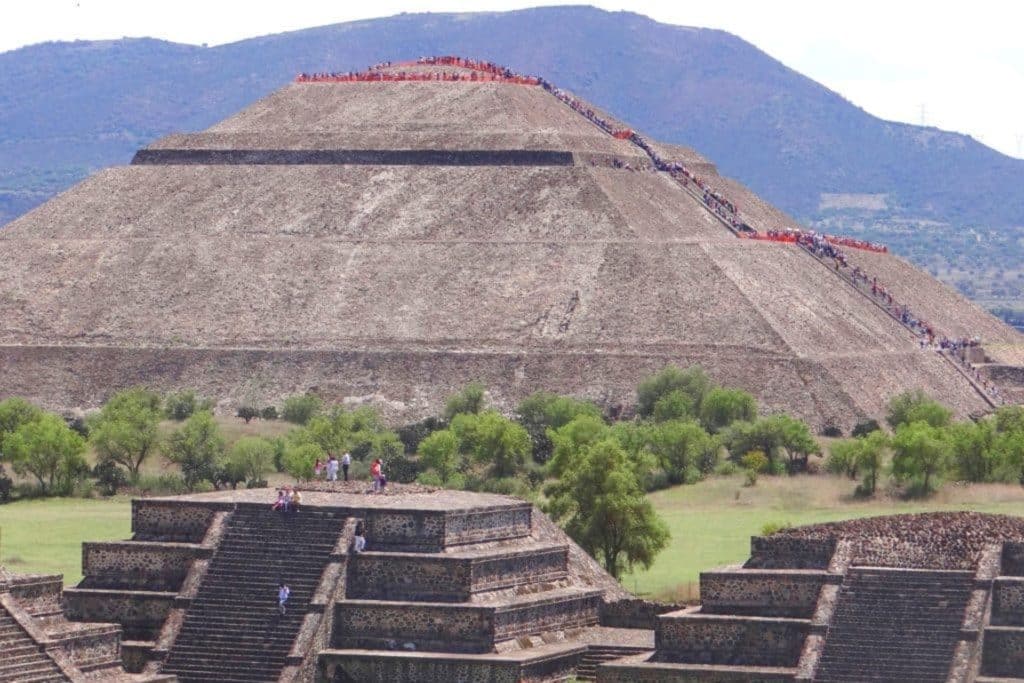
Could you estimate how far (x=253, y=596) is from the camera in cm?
5656

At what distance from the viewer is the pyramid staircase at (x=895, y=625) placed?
51594mm

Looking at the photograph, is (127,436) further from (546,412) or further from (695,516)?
(695,516)

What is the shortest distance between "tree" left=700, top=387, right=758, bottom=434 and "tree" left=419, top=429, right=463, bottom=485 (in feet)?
46.7

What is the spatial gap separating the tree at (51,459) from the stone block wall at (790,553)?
42.9m

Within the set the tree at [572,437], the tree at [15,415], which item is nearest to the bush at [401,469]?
the tree at [572,437]

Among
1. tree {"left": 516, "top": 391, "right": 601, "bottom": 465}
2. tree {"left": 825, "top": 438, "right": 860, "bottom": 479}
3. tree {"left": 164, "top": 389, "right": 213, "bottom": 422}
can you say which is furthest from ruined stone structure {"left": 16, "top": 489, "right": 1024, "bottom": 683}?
tree {"left": 164, "top": 389, "right": 213, "bottom": 422}

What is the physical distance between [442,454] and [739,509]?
1163cm

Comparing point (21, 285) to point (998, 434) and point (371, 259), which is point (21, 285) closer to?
point (371, 259)

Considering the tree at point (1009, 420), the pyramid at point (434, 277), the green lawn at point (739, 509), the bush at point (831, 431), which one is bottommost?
the green lawn at point (739, 509)

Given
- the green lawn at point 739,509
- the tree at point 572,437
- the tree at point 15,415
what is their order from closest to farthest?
the green lawn at point 739,509 → the tree at point 572,437 → the tree at point 15,415

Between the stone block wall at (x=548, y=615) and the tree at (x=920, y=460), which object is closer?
the stone block wall at (x=548, y=615)

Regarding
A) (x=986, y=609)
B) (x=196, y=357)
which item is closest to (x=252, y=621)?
(x=986, y=609)

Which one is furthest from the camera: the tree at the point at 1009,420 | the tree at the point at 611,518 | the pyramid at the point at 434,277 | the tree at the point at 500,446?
the pyramid at the point at 434,277

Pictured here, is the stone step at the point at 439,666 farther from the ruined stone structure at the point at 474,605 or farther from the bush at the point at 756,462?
the bush at the point at 756,462
